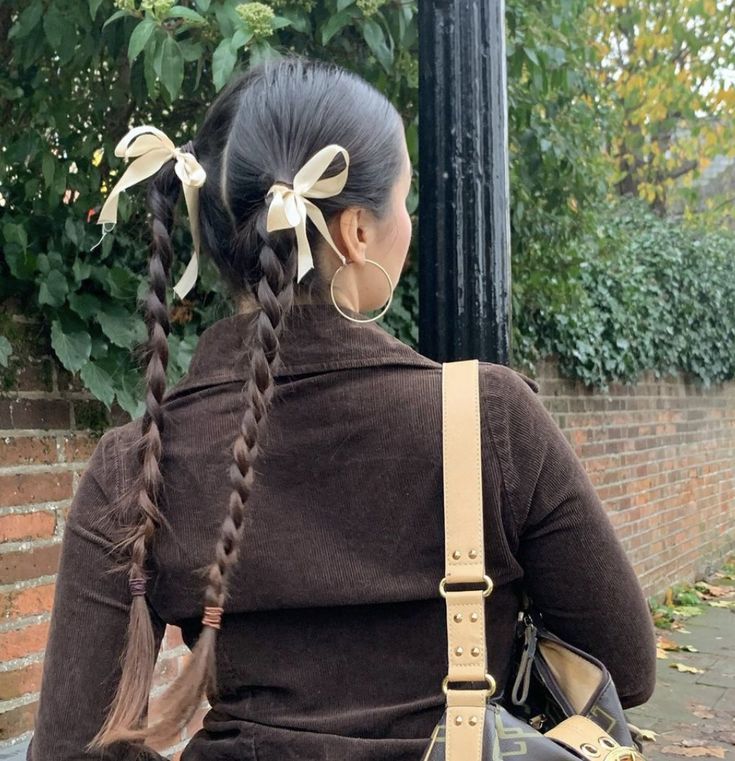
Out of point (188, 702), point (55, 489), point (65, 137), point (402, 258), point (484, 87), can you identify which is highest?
point (65, 137)

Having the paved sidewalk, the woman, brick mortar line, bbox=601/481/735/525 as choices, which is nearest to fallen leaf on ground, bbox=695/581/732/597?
brick mortar line, bbox=601/481/735/525

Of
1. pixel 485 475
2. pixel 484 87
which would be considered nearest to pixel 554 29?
pixel 484 87

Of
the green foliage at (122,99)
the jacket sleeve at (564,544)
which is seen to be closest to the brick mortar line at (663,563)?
the green foliage at (122,99)

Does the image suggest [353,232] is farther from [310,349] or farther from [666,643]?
[666,643]

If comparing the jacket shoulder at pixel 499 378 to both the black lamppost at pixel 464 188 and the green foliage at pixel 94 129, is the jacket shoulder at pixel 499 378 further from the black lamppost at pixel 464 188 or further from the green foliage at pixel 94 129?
the green foliage at pixel 94 129

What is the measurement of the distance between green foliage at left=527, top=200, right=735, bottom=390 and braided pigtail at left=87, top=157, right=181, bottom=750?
3.26 metres

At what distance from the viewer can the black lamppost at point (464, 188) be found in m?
1.74

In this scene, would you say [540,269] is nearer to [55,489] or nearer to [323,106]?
[55,489]

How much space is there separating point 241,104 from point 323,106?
0.13m

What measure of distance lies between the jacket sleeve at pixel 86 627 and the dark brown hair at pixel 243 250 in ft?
0.12

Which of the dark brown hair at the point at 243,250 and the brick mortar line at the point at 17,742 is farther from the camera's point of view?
the brick mortar line at the point at 17,742

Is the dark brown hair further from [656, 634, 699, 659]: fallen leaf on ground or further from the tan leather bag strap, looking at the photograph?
[656, 634, 699, 659]: fallen leaf on ground

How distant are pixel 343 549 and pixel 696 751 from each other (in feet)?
12.5

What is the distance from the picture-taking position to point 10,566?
2562 millimetres
